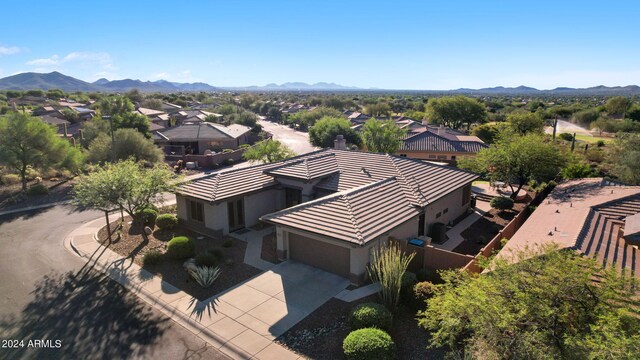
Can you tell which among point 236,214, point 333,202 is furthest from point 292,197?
point 333,202

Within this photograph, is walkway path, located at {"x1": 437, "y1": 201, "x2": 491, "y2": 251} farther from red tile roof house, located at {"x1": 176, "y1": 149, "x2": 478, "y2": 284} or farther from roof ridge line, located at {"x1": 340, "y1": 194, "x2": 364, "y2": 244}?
roof ridge line, located at {"x1": 340, "y1": 194, "x2": 364, "y2": 244}

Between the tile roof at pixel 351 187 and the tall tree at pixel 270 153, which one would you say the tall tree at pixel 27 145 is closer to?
the tall tree at pixel 270 153

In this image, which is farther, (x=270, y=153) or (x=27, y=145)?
(x=270, y=153)

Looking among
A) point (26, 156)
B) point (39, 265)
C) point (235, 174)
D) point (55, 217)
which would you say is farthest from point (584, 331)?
point (26, 156)

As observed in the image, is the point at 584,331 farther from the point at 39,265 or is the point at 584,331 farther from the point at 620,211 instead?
the point at 39,265

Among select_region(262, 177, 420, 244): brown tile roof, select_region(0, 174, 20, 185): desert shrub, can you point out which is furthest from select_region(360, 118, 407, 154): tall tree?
select_region(0, 174, 20, 185): desert shrub

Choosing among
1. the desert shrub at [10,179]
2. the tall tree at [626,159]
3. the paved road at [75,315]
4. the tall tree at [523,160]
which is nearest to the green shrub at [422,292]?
the paved road at [75,315]

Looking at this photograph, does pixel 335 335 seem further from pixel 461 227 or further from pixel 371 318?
pixel 461 227
